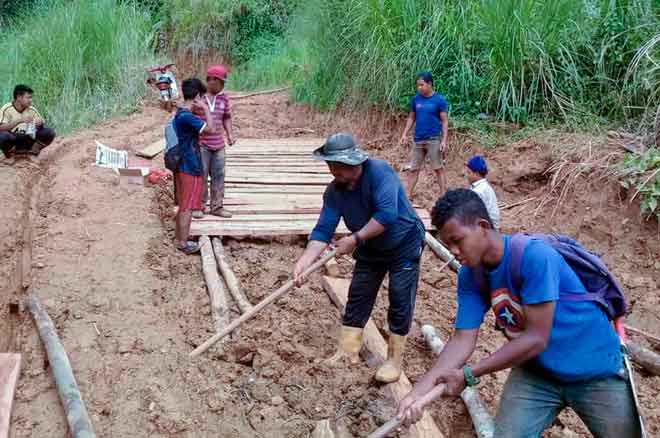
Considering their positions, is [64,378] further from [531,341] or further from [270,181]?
[270,181]

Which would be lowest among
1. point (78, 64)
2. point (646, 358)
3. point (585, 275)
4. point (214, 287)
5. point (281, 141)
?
point (281, 141)

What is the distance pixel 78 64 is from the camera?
10.8 meters

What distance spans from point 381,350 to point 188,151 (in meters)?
2.49

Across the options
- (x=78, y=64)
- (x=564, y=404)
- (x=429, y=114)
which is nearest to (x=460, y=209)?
(x=564, y=404)

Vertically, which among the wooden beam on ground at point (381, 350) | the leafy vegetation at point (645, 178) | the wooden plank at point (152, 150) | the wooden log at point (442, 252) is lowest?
the wooden plank at point (152, 150)

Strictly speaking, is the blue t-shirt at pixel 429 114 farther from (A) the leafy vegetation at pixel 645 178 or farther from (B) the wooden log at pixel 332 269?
(B) the wooden log at pixel 332 269

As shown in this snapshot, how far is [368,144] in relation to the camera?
913 cm

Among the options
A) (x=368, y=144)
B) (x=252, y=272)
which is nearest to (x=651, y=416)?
(x=252, y=272)

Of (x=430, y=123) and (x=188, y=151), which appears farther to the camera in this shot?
(x=430, y=123)

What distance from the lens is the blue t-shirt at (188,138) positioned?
16.6 ft

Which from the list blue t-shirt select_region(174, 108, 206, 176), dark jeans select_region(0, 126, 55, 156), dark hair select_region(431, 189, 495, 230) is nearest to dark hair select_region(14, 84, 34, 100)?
dark jeans select_region(0, 126, 55, 156)

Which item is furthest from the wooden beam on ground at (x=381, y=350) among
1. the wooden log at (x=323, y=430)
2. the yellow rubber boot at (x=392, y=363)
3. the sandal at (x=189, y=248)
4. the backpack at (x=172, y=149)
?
the backpack at (x=172, y=149)

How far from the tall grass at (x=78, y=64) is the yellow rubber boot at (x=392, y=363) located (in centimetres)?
815

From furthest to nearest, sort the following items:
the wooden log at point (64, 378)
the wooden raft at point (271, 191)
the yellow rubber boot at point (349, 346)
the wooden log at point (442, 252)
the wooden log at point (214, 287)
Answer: the wooden raft at point (271, 191) < the wooden log at point (442, 252) < the wooden log at point (214, 287) < the yellow rubber boot at point (349, 346) < the wooden log at point (64, 378)
